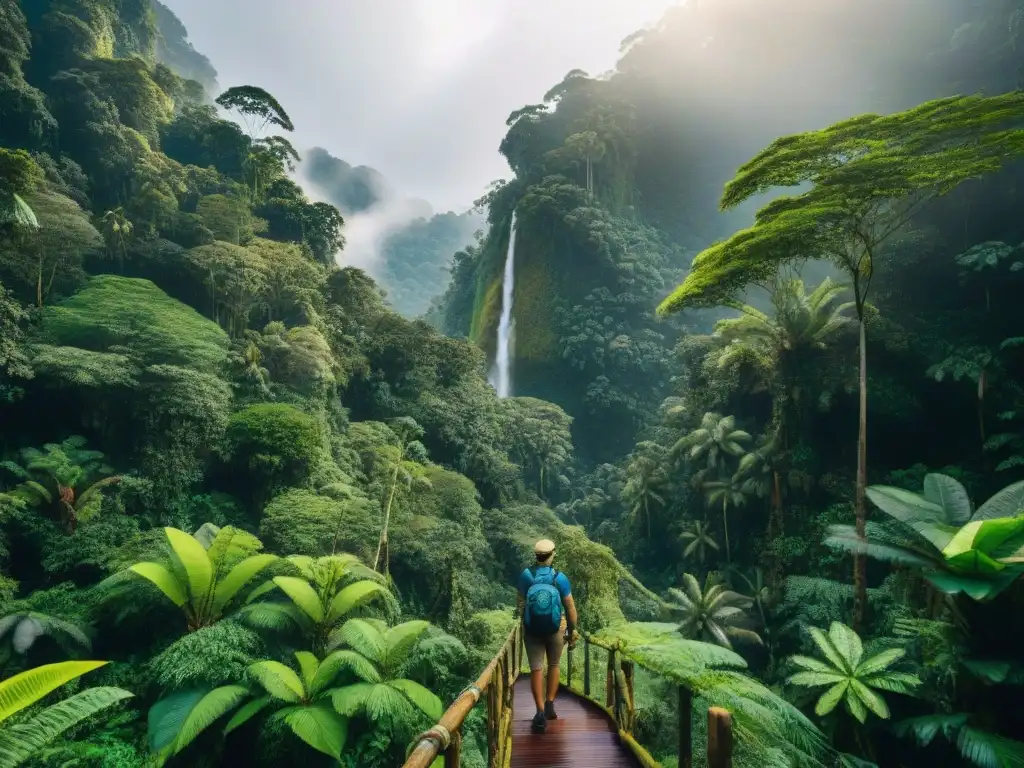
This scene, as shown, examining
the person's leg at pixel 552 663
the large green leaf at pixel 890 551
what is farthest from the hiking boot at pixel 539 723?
the large green leaf at pixel 890 551

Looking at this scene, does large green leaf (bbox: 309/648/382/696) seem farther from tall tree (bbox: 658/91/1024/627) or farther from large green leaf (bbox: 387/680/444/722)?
tall tree (bbox: 658/91/1024/627)

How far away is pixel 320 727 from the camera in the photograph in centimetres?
493

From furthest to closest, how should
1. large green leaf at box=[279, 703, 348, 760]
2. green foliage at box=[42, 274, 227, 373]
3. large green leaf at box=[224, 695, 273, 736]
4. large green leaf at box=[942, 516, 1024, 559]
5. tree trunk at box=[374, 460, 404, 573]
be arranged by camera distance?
green foliage at box=[42, 274, 227, 373]
tree trunk at box=[374, 460, 404, 573]
large green leaf at box=[224, 695, 273, 736]
large green leaf at box=[279, 703, 348, 760]
large green leaf at box=[942, 516, 1024, 559]

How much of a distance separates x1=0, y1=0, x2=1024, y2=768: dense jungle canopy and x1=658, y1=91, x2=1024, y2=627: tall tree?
2.5 inches

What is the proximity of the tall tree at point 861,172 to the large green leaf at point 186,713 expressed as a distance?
932 centimetres

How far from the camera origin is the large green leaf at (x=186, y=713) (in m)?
4.96

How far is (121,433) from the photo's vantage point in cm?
1138

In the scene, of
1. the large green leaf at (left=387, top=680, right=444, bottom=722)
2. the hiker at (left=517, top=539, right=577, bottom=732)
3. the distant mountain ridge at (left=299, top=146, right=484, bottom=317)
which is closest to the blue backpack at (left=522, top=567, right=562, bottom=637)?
the hiker at (left=517, top=539, right=577, bottom=732)

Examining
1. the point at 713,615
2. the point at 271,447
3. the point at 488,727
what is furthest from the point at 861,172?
the point at 271,447

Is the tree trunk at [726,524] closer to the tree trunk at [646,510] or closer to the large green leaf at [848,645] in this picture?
the tree trunk at [646,510]

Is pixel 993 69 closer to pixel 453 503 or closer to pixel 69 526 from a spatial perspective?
pixel 453 503

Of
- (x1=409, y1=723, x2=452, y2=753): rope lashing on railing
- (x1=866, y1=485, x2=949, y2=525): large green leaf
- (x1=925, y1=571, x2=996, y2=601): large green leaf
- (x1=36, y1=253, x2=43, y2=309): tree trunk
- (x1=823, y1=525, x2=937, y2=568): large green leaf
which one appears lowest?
(x1=409, y1=723, x2=452, y2=753): rope lashing on railing

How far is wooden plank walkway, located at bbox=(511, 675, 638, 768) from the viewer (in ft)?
11.2

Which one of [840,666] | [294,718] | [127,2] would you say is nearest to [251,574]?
[294,718]
